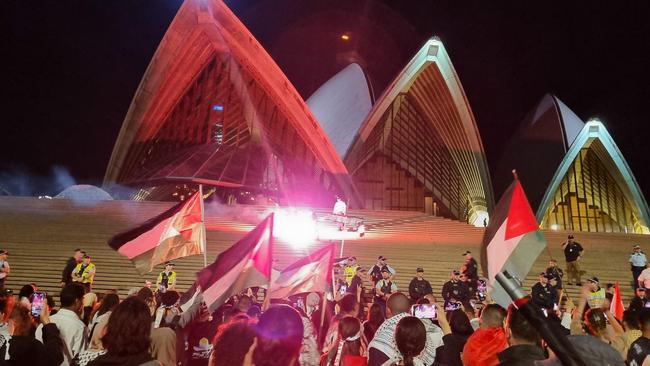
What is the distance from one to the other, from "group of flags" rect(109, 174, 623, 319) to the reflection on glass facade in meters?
26.3

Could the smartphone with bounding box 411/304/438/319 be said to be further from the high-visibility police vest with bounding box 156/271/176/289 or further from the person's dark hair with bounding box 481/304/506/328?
the high-visibility police vest with bounding box 156/271/176/289

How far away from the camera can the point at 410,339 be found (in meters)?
2.20

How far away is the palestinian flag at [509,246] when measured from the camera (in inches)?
95.5

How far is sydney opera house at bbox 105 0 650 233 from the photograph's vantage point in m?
24.1

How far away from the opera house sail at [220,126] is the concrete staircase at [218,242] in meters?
7.56

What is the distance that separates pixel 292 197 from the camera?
959 inches

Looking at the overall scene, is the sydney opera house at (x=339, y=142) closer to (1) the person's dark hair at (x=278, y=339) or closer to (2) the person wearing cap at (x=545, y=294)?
(2) the person wearing cap at (x=545, y=294)

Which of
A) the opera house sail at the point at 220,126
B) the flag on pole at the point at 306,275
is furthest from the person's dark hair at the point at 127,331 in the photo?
the opera house sail at the point at 220,126

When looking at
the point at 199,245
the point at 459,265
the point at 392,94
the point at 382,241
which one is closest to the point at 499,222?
the point at 199,245

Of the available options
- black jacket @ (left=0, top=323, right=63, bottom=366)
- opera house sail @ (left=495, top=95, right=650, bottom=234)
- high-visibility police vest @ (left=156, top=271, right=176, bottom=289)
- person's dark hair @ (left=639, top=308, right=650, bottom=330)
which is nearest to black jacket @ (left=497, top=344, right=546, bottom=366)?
person's dark hair @ (left=639, top=308, right=650, bottom=330)

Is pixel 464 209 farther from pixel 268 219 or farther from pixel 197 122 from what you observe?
pixel 268 219

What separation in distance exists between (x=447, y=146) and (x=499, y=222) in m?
30.5

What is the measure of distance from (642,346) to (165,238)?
4.26 meters

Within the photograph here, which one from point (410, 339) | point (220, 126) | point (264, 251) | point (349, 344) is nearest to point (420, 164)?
point (220, 126)
